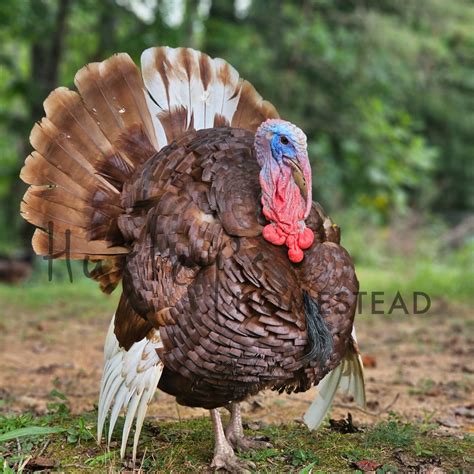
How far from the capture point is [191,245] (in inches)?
134

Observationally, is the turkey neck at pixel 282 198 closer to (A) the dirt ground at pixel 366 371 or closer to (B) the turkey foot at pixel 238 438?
(B) the turkey foot at pixel 238 438

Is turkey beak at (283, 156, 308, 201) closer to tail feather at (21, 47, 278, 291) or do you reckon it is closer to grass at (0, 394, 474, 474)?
tail feather at (21, 47, 278, 291)

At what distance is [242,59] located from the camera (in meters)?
14.1

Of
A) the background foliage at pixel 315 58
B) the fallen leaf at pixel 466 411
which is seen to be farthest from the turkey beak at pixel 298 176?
the background foliage at pixel 315 58

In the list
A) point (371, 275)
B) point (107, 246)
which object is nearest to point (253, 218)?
point (107, 246)

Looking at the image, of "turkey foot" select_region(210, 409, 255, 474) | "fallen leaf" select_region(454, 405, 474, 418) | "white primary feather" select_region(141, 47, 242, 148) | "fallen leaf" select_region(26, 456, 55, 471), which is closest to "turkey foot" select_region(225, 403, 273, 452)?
"turkey foot" select_region(210, 409, 255, 474)

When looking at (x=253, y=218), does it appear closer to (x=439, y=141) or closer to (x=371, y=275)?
(x=371, y=275)

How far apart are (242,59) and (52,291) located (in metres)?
6.32

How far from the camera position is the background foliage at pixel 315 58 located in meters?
12.1

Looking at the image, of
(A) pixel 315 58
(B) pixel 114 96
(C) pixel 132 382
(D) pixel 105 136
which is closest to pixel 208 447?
(C) pixel 132 382

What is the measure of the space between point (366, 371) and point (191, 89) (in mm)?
2887

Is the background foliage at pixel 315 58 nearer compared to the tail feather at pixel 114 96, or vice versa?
the tail feather at pixel 114 96

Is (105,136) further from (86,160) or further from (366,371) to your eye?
(366,371)

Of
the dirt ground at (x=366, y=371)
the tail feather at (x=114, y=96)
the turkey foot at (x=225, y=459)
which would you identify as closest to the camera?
the turkey foot at (x=225, y=459)
